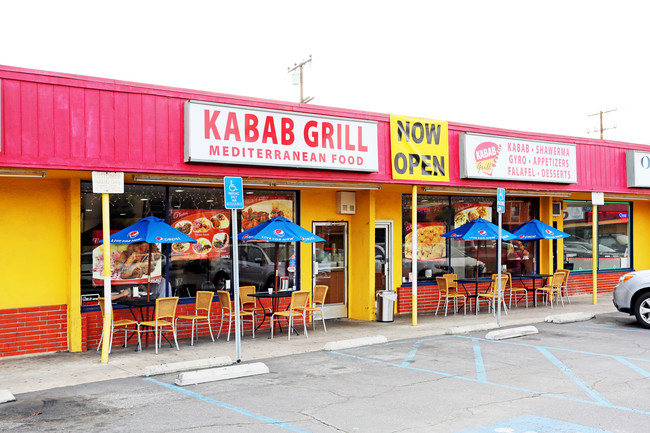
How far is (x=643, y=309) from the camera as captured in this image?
13.6 metres

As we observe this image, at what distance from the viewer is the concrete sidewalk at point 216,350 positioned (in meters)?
9.30

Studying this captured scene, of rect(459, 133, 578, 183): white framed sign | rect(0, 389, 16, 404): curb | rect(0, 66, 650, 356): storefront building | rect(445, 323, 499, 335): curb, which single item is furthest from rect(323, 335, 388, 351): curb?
rect(0, 389, 16, 404): curb

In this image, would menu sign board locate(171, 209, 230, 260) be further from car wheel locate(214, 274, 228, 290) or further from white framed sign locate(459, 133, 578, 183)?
white framed sign locate(459, 133, 578, 183)

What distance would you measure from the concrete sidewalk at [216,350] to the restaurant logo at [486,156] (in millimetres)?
3646

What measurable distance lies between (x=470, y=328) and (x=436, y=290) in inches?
133

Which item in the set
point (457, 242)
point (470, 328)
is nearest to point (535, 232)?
point (457, 242)

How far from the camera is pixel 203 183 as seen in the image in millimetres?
12203

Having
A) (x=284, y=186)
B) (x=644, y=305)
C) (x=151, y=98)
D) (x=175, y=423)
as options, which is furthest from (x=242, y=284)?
(x=644, y=305)

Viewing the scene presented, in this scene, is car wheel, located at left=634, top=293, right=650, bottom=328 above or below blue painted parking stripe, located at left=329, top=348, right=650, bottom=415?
above

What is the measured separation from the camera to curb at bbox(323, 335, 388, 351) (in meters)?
11.4

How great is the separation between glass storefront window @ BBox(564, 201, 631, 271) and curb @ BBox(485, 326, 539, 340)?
795 cm

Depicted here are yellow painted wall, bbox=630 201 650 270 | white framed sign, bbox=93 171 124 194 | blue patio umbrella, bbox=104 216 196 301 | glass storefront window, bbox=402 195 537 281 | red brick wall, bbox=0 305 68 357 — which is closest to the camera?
white framed sign, bbox=93 171 124 194

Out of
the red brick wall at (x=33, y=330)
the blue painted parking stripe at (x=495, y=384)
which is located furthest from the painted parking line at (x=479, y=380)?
the red brick wall at (x=33, y=330)

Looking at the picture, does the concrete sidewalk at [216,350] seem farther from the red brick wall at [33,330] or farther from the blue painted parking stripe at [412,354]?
the blue painted parking stripe at [412,354]
